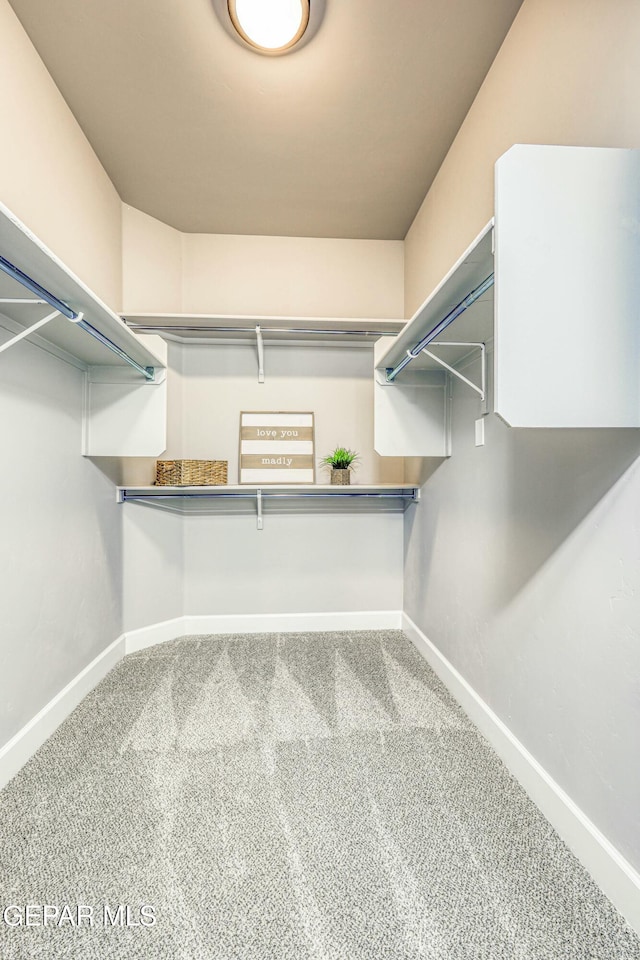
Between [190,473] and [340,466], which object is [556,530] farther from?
[190,473]

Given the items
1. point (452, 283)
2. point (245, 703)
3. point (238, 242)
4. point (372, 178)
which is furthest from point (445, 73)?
point (245, 703)

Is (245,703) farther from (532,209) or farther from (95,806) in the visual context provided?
(532,209)

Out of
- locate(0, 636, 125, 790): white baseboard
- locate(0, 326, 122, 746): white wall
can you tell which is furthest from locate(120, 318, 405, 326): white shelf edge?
locate(0, 636, 125, 790): white baseboard

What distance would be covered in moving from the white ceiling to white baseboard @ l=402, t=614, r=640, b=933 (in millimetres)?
2437

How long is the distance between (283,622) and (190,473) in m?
1.13

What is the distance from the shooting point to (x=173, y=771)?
1.48m

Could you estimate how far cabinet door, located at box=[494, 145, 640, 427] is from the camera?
98cm

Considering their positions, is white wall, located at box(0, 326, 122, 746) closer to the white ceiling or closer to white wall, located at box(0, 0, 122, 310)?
white wall, located at box(0, 0, 122, 310)

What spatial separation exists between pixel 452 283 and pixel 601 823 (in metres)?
1.50

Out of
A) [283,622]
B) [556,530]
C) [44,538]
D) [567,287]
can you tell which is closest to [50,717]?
[44,538]

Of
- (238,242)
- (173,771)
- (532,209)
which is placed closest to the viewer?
(532,209)

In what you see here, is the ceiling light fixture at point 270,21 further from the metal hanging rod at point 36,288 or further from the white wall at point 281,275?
the white wall at point 281,275

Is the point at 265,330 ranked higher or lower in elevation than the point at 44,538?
higher

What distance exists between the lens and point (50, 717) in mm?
1693
